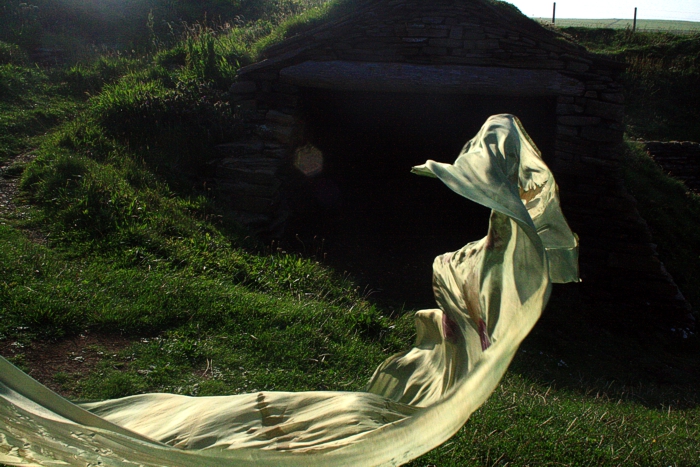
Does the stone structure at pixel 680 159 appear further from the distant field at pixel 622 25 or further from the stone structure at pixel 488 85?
the distant field at pixel 622 25

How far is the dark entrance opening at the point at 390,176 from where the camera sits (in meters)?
8.93

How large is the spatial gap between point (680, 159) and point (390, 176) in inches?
350

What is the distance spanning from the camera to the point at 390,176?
1122cm

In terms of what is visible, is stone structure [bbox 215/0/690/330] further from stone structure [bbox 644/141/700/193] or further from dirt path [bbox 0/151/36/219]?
stone structure [bbox 644/141/700/193]

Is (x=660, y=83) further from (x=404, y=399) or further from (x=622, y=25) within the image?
(x=404, y=399)

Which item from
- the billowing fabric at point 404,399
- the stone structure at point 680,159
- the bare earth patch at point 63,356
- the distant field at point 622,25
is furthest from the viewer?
the distant field at point 622,25

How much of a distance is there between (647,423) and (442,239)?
5735mm

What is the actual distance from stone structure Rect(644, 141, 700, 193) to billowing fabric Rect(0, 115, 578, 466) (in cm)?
1518

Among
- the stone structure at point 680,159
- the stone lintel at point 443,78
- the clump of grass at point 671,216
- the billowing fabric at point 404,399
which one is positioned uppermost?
the stone lintel at point 443,78

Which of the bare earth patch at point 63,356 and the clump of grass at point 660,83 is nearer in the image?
the bare earth patch at point 63,356

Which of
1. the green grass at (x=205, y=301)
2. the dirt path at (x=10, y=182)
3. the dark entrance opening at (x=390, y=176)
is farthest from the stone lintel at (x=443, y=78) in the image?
the dirt path at (x=10, y=182)

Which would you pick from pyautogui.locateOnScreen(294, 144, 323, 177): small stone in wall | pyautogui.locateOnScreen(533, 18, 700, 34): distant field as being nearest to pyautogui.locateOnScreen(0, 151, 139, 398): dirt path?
pyautogui.locateOnScreen(294, 144, 323, 177): small stone in wall

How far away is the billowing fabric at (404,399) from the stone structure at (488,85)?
637 cm

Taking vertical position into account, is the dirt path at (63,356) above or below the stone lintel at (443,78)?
below
